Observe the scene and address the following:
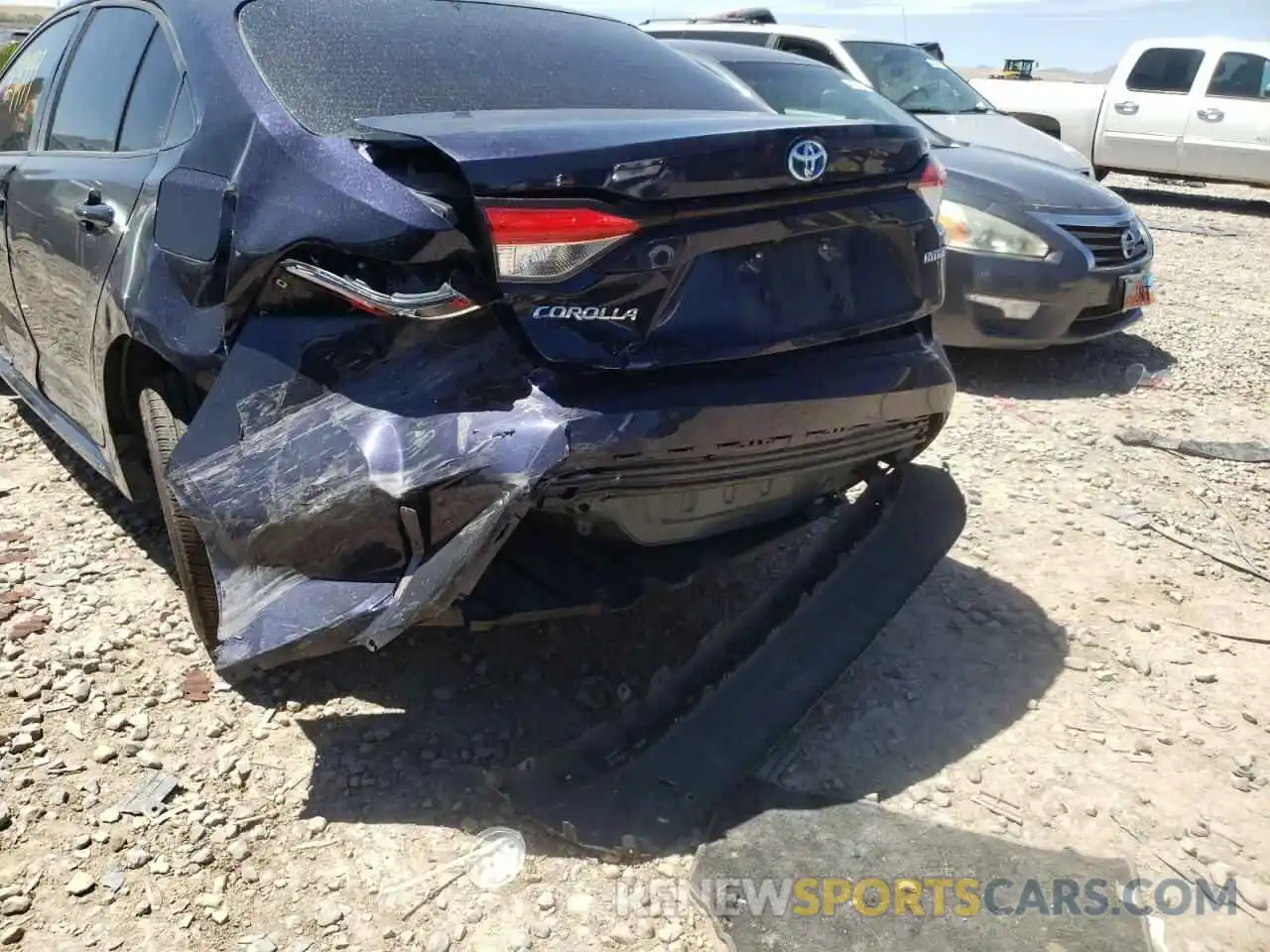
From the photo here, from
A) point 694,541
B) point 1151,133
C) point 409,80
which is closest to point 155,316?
point 409,80

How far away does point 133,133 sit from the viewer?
2.99 m

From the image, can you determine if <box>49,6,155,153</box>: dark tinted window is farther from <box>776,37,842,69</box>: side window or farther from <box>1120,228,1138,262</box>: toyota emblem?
<box>776,37,842,69</box>: side window

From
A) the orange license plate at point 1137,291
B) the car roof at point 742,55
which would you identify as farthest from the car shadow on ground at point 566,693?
the car roof at point 742,55

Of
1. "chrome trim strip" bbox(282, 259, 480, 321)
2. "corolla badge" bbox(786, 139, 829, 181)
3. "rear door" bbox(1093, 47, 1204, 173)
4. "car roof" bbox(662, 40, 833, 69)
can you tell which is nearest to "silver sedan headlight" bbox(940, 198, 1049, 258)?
"car roof" bbox(662, 40, 833, 69)

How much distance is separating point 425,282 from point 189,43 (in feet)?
3.94

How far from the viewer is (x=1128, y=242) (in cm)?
565

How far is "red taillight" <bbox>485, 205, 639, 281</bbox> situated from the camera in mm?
2066

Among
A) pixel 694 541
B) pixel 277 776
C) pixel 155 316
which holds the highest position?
pixel 155 316

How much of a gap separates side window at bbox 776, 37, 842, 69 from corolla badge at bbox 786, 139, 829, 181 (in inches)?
240

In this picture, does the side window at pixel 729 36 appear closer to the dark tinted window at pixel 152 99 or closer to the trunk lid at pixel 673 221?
the dark tinted window at pixel 152 99

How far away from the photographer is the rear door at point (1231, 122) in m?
12.3

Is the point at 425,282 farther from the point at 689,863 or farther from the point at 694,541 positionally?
the point at 689,863

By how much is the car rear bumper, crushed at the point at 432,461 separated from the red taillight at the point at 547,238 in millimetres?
143

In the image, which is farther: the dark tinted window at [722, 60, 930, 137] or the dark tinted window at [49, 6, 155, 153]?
the dark tinted window at [722, 60, 930, 137]
